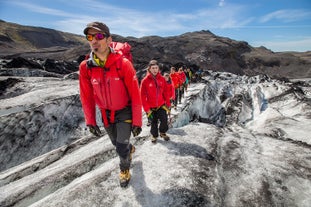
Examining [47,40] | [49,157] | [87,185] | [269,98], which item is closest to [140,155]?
[87,185]

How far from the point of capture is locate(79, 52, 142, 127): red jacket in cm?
417

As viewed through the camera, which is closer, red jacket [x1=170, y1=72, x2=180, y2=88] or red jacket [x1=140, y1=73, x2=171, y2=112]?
red jacket [x1=140, y1=73, x2=171, y2=112]

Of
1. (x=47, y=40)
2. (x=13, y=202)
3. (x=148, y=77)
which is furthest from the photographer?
(x=47, y=40)

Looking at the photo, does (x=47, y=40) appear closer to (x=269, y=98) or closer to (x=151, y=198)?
(x=269, y=98)

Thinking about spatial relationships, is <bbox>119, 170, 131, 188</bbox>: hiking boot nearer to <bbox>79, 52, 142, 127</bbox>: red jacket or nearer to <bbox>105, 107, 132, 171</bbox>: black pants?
<bbox>105, 107, 132, 171</bbox>: black pants

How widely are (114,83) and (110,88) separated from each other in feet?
0.42

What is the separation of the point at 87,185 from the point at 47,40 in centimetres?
19241

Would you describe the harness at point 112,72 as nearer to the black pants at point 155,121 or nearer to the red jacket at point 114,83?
the red jacket at point 114,83

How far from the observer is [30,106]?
1192 cm

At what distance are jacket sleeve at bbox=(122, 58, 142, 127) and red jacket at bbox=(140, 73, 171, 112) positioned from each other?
251cm

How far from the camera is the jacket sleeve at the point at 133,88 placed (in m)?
4.20

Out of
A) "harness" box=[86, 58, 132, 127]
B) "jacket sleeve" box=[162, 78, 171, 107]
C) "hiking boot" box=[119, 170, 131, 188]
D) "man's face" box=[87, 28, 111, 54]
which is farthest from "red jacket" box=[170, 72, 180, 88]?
"man's face" box=[87, 28, 111, 54]

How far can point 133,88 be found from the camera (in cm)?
426

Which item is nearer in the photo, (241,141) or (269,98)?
(241,141)
